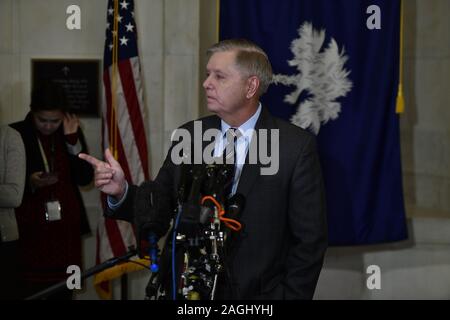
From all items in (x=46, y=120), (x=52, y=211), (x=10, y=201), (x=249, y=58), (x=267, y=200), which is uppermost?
(x=249, y=58)

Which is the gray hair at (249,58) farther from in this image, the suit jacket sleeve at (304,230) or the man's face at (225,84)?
the suit jacket sleeve at (304,230)

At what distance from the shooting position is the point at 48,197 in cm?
412

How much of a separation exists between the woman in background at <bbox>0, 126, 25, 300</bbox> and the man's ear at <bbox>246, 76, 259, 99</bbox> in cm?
195

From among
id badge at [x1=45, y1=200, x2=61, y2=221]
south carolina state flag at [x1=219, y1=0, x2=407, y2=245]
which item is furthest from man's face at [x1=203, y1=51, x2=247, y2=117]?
south carolina state flag at [x1=219, y1=0, x2=407, y2=245]

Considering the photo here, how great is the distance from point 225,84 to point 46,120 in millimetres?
2004

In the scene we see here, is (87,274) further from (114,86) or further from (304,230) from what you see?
(114,86)

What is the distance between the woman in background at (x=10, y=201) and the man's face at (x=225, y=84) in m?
1.87

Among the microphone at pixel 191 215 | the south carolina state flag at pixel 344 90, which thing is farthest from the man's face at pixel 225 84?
the south carolina state flag at pixel 344 90

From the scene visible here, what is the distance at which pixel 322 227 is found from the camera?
7.74 ft

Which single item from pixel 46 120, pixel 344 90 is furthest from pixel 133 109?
pixel 344 90

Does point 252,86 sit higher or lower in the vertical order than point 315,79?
lower

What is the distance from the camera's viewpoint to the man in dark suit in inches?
90.7
